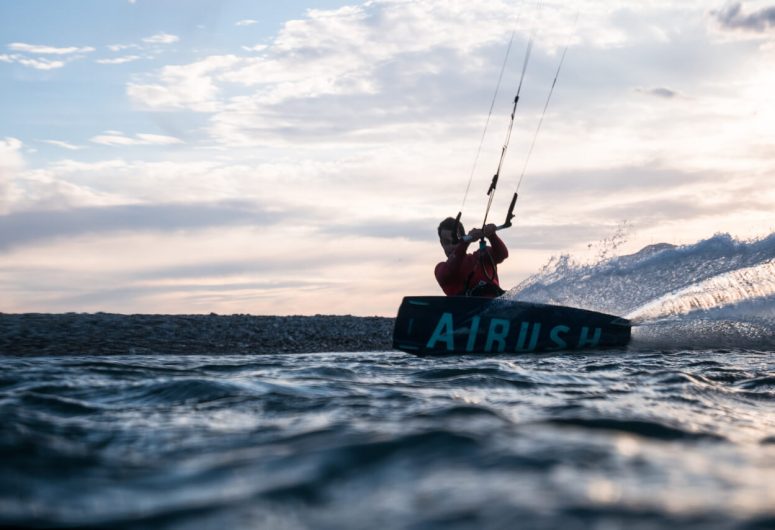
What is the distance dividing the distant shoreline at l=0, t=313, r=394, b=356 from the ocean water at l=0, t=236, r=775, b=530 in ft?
22.2

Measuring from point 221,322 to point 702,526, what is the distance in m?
15.9

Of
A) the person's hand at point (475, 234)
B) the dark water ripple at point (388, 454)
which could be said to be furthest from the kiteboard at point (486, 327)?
the dark water ripple at point (388, 454)

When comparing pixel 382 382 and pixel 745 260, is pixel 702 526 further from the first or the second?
pixel 745 260

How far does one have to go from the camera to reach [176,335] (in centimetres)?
1459

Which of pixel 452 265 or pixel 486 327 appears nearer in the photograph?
pixel 486 327

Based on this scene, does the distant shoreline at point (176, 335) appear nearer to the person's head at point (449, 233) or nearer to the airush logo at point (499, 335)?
the person's head at point (449, 233)

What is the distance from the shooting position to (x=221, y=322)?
1716cm

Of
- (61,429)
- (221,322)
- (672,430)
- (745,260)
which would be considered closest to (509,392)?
(672,430)

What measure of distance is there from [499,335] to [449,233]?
1.67 m

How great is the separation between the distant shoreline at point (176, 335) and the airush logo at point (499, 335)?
5.18m

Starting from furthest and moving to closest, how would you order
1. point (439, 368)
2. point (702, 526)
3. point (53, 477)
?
point (439, 368)
point (53, 477)
point (702, 526)

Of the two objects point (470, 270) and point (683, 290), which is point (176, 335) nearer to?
point (470, 270)

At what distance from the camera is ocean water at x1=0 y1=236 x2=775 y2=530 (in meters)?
2.17

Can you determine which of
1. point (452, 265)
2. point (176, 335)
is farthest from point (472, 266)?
point (176, 335)
